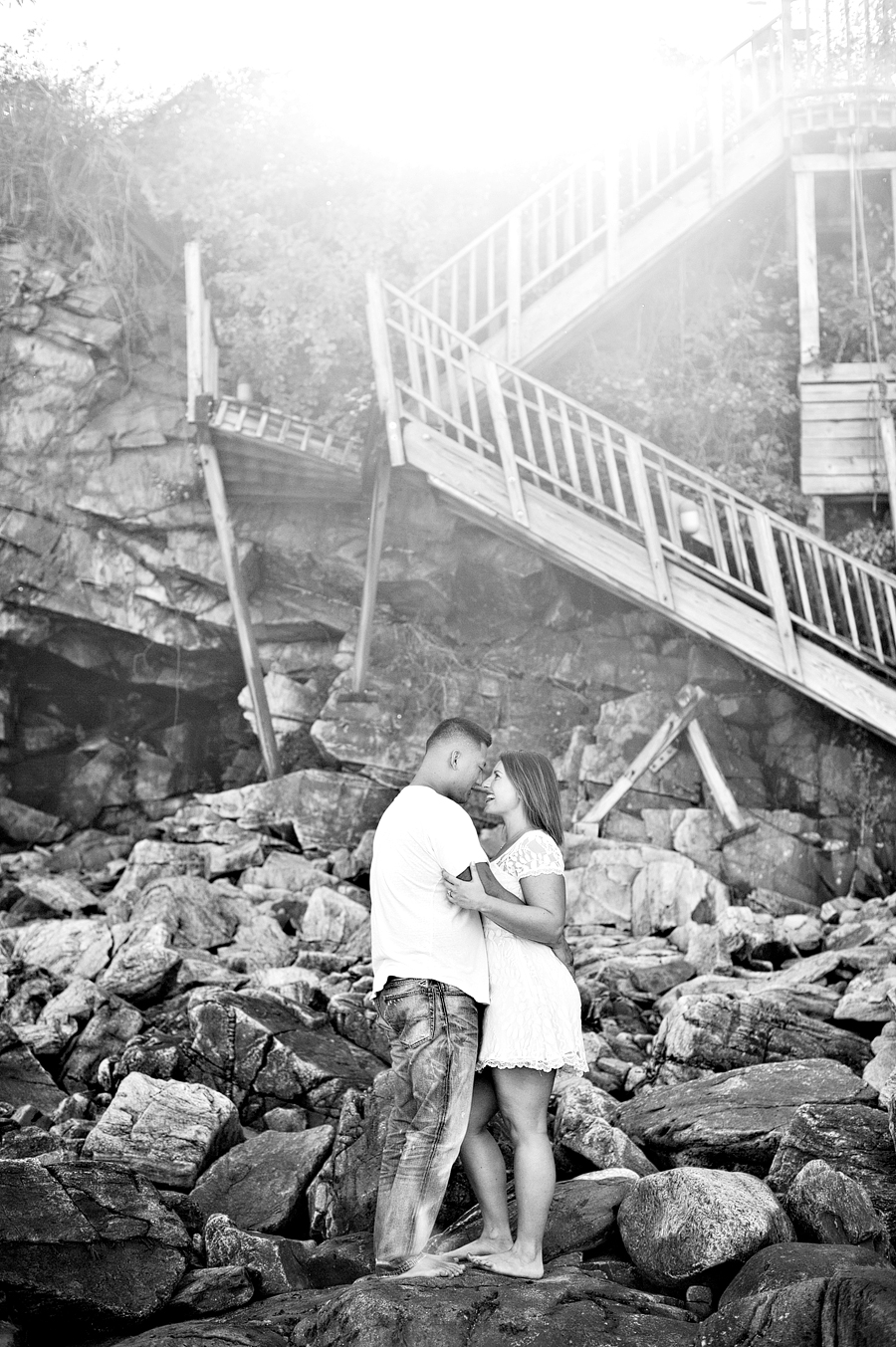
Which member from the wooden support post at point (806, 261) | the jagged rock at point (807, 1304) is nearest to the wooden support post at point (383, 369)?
the wooden support post at point (806, 261)

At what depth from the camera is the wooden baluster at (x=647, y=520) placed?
9.63m

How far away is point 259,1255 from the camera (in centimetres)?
376

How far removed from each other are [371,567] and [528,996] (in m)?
7.91

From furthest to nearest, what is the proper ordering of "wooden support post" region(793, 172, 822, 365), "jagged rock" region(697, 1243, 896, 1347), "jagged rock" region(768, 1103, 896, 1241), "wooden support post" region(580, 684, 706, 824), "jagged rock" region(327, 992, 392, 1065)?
1. "wooden support post" region(793, 172, 822, 365)
2. "wooden support post" region(580, 684, 706, 824)
3. "jagged rock" region(327, 992, 392, 1065)
4. "jagged rock" region(768, 1103, 896, 1241)
5. "jagged rock" region(697, 1243, 896, 1347)

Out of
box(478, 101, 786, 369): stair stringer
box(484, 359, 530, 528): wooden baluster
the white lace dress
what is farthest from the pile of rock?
box(478, 101, 786, 369): stair stringer

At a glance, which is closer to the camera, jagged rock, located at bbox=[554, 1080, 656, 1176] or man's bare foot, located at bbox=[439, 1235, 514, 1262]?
man's bare foot, located at bbox=[439, 1235, 514, 1262]

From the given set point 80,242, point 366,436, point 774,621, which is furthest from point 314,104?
point 774,621

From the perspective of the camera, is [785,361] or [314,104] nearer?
[785,361]

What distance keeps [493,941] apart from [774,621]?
254 inches

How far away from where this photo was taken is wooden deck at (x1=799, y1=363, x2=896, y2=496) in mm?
11281

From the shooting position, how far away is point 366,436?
34.9 ft

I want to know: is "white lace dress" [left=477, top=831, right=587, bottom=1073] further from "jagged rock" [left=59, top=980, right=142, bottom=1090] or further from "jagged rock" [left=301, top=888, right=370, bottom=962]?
"jagged rock" [left=301, top=888, right=370, bottom=962]

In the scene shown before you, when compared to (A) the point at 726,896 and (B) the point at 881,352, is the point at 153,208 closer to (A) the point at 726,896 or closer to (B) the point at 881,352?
(B) the point at 881,352

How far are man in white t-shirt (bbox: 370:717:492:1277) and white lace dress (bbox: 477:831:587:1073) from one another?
0.05 m
